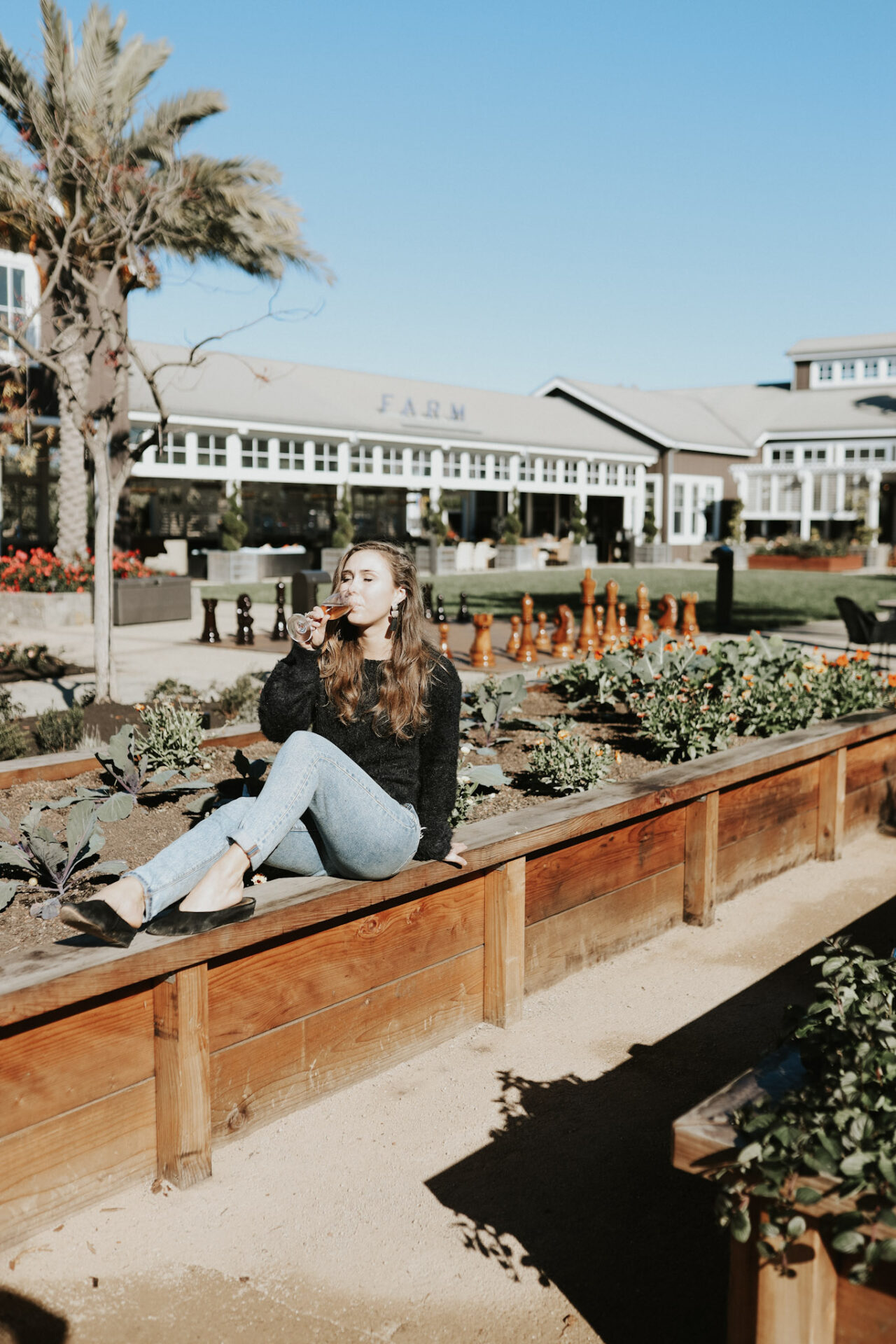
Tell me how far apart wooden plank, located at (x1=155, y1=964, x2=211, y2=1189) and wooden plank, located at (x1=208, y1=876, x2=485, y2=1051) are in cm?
9

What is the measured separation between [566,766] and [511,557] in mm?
25918

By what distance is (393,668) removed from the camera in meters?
3.30

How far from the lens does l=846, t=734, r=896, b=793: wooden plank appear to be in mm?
5934

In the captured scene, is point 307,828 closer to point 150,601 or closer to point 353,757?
point 353,757

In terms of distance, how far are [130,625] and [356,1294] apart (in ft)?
45.3

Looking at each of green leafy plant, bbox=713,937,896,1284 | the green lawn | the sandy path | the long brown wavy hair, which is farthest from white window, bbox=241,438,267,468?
green leafy plant, bbox=713,937,896,1284

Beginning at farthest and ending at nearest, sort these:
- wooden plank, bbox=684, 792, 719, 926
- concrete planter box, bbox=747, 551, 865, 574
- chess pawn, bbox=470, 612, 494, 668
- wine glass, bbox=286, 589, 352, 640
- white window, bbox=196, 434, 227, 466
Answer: concrete planter box, bbox=747, 551, 865, 574 < white window, bbox=196, 434, 227, 466 < chess pawn, bbox=470, 612, 494, 668 < wooden plank, bbox=684, 792, 719, 926 < wine glass, bbox=286, 589, 352, 640

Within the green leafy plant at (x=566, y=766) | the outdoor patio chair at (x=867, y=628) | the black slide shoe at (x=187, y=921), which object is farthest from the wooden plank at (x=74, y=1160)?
the outdoor patio chair at (x=867, y=628)

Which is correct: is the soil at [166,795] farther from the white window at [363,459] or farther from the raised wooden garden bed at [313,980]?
the white window at [363,459]

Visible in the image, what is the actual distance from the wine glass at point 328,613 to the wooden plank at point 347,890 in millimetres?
678

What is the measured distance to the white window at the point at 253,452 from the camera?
27.1 metres

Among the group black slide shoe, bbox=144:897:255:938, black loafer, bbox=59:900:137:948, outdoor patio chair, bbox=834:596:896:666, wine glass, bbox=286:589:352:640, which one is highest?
wine glass, bbox=286:589:352:640

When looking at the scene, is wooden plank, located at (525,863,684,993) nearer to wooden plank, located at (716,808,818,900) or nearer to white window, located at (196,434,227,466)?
wooden plank, located at (716,808,818,900)

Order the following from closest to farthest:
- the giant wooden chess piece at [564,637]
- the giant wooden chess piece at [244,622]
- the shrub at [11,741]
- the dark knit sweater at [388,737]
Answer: the dark knit sweater at [388,737], the shrub at [11,741], the giant wooden chess piece at [564,637], the giant wooden chess piece at [244,622]
